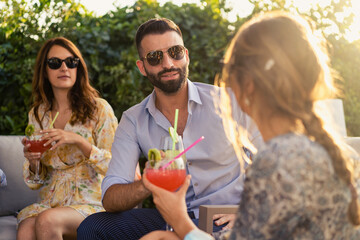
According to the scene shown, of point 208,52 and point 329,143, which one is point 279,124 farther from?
point 208,52

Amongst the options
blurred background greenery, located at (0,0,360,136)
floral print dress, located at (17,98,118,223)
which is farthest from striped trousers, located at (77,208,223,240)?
blurred background greenery, located at (0,0,360,136)

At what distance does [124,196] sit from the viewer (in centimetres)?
269

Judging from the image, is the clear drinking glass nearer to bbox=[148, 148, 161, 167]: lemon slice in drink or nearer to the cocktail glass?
bbox=[148, 148, 161, 167]: lemon slice in drink

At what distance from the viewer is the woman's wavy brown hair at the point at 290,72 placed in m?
1.45

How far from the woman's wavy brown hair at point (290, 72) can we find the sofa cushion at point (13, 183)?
9.50ft

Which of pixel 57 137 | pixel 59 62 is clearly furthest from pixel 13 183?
pixel 59 62

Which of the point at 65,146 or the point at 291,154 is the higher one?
the point at 291,154

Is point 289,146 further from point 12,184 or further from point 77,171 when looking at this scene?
point 12,184

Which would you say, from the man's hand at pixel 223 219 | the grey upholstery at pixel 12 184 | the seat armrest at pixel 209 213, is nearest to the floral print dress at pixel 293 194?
the seat armrest at pixel 209 213

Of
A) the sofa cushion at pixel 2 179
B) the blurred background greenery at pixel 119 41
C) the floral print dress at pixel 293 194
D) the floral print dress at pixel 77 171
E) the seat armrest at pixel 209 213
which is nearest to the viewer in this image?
the floral print dress at pixel 293 194

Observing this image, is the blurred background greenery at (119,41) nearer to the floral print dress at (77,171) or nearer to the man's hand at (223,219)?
the floral print dress at (77,171)

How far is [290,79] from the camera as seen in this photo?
4.79ft

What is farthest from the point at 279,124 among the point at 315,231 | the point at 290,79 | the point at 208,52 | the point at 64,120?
the point at 208,52

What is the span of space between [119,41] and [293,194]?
422cm
